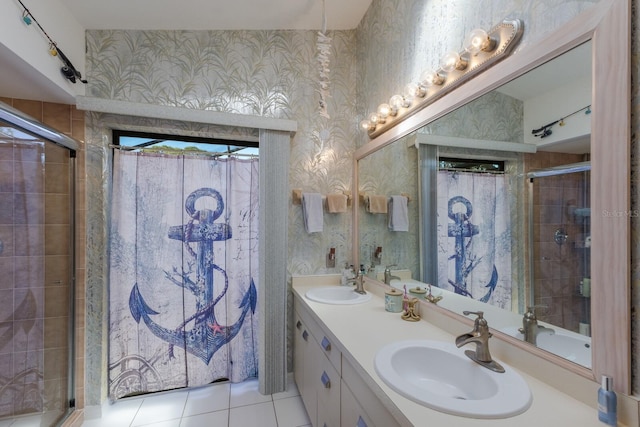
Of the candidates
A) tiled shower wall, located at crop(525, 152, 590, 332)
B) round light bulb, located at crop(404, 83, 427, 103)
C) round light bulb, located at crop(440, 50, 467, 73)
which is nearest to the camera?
tiled shower wall, located at crop(525, 152, 590, 332)

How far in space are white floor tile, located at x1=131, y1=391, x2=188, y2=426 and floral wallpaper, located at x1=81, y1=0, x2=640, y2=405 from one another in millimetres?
293

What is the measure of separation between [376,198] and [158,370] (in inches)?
79.8

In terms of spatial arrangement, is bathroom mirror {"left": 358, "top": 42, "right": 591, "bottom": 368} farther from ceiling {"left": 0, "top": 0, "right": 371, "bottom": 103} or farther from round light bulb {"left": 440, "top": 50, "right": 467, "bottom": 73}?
ceiling {"left": 0, "top": 0, "right": 371, "bottom": 103}

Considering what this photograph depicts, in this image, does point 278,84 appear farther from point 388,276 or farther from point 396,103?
point 388,276

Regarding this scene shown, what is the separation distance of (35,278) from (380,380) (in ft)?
6.94

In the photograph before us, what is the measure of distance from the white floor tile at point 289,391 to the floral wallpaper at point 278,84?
877mm

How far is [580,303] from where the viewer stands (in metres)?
0.81

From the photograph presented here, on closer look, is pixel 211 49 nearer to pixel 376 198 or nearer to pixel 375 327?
pixel 376 198

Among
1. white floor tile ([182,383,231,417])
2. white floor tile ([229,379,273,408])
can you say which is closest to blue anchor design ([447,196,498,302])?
white floor tile ([229,379,273,408])

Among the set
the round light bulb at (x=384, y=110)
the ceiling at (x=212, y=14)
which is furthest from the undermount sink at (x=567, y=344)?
the ceiling at (x=212, y=14)

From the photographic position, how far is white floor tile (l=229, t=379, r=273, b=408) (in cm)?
196

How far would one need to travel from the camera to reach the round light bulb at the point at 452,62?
1213 mm

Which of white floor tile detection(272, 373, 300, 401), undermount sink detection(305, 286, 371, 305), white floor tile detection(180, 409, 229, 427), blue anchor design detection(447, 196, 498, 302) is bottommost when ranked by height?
white floor tile detection(272, 373, 300, 401)

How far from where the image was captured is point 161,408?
1880mm
